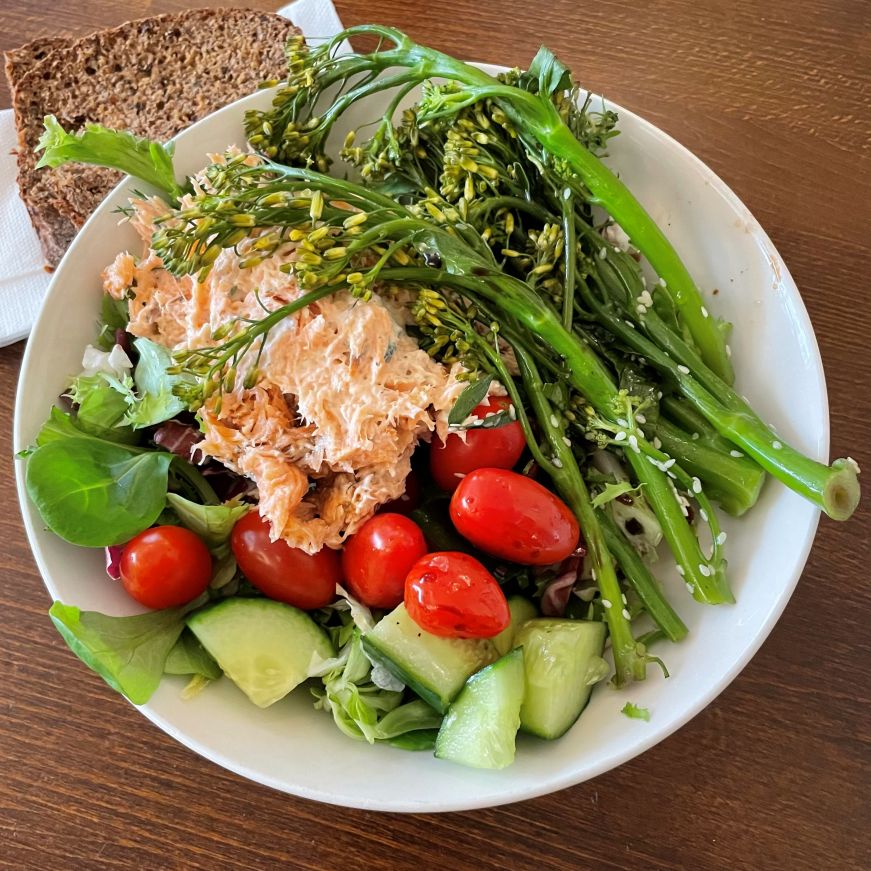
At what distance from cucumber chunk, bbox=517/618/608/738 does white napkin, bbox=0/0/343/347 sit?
1539 millimetres

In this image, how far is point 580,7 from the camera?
2396 mm

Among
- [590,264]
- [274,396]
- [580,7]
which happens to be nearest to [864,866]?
[590,264]

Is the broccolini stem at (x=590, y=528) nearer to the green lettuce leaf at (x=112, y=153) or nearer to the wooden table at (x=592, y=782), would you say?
the wooden table at (x=592, y=782)

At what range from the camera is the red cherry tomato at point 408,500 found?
68.9 inches

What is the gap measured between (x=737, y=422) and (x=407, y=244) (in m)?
0.79

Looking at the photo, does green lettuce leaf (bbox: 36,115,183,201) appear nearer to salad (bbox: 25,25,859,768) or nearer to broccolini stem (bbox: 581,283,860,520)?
salad (bbox: 25,25,859,768)

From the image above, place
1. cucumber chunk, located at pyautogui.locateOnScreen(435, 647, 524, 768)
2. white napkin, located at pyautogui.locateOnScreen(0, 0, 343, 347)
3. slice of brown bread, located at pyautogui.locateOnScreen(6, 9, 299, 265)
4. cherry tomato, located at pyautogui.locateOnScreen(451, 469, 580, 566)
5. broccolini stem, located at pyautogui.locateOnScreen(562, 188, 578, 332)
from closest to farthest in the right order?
1. cucumber chunk, located at pyautogui.locateOnScreen(435, 647, 524, 768)
2. cherry tomato, located at pyautogui.locateOnScreen(451, 469, 580, 566)
3. broccolini stem, located at pyautogui.locateOnScreen(562, 188, 578, 332)
4. white napkin, located at pyautogui.locateOnScreen(0, 0, 343, 347)
5. slice of brown bread, located at pyautogui.locateOnScreen(6, 9, 299, 265)

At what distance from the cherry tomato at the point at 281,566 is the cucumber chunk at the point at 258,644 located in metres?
0.04

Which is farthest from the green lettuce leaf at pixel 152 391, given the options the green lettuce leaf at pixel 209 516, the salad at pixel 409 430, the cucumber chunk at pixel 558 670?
the cucumber chunk at pixel 558 670

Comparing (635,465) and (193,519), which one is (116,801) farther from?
(635,465)

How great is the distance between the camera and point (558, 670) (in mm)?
1545

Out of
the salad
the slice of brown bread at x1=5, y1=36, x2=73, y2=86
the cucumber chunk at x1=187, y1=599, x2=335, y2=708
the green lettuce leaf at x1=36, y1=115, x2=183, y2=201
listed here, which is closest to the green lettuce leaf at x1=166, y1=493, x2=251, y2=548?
the salad

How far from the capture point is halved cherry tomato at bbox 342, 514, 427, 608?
1.58 m

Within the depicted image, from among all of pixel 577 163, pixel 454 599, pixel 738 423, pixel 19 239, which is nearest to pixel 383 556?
pixel 454 599
